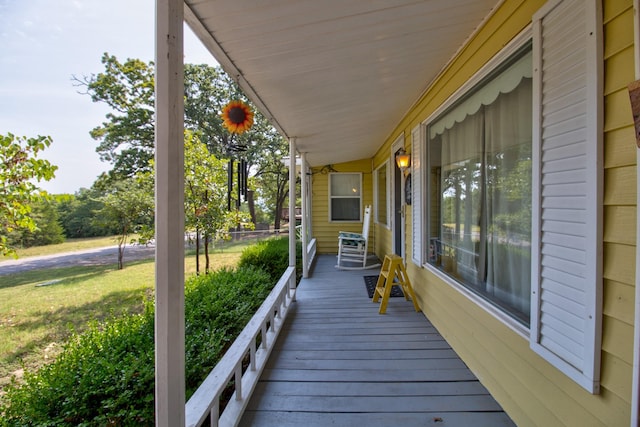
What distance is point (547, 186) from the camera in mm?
1233

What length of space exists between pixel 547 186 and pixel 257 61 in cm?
165

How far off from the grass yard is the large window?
111 inches

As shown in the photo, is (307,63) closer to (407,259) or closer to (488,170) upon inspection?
(488,170)

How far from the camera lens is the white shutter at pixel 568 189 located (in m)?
0.99

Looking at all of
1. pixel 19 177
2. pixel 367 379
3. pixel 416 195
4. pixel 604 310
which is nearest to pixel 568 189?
pixel 604 310

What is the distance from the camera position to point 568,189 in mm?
1120

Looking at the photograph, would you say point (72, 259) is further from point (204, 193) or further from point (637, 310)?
point (637, 310)

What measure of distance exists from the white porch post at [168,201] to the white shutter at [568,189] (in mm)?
1395

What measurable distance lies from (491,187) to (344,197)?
5205 mm

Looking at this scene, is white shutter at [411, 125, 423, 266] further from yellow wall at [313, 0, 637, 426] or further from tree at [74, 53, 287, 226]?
tree at [74, 53, 287, 226]

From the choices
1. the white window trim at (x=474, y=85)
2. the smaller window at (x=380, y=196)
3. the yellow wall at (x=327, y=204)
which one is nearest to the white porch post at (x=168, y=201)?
the white window trim at (x=474, y=85)

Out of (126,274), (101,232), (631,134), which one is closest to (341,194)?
(101,232)

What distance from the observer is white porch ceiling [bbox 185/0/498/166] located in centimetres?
135

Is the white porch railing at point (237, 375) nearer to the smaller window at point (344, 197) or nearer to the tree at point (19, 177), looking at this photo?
the tree at point (19, 177)
